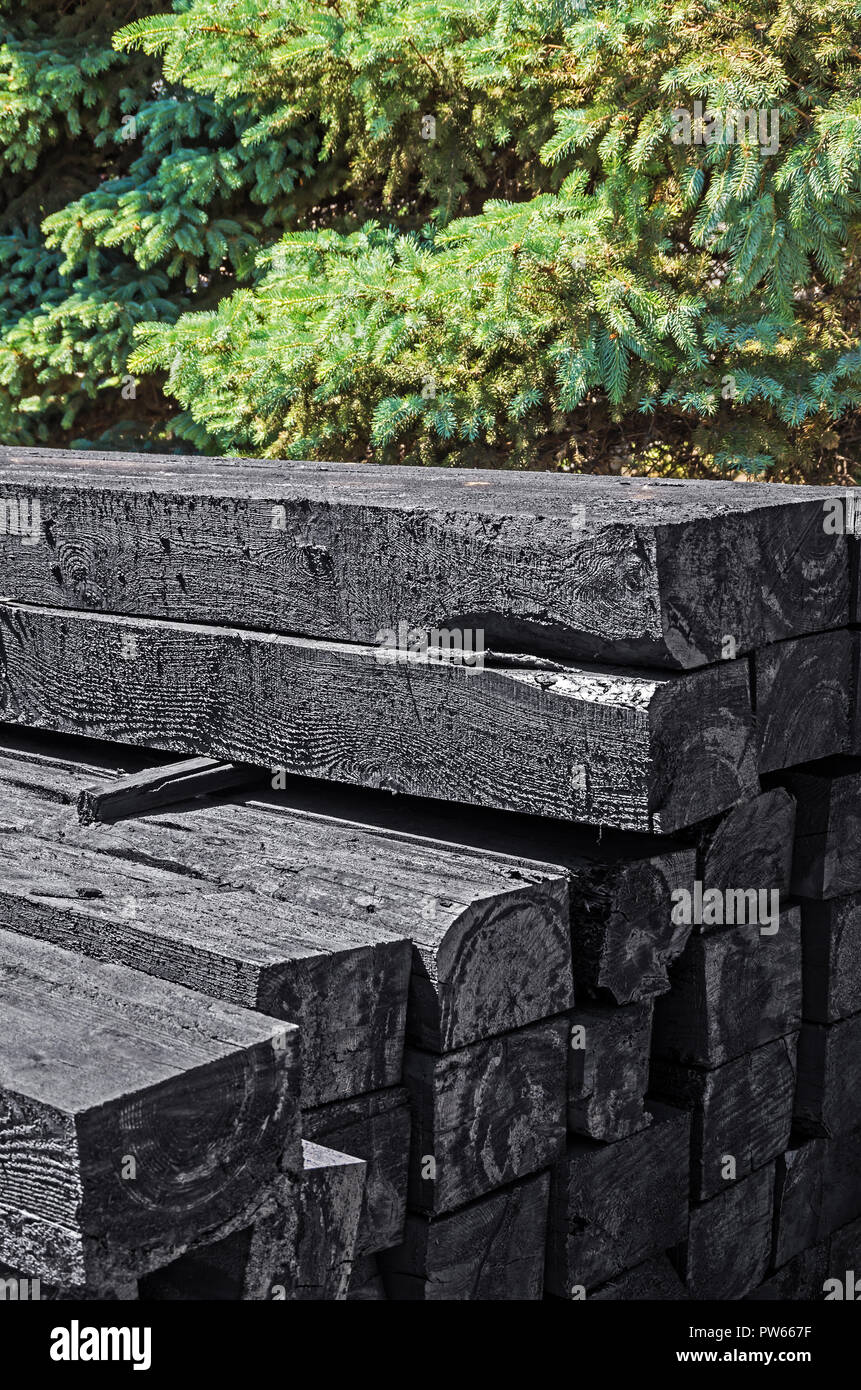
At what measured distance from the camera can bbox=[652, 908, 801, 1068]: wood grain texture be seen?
225cm

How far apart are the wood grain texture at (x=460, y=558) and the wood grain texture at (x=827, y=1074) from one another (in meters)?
0.77

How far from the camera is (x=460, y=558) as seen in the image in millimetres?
2125

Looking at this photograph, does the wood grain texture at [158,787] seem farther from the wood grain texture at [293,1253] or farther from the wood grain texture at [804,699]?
the wood grain texture at [804,699]

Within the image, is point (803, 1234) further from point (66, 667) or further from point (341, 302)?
point (341, 302)

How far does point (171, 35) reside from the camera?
6711 millimetres

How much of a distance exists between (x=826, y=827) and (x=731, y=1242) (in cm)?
76

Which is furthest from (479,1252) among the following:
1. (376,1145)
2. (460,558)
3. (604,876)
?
(460,558)

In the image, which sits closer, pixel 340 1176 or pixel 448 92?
pixel 340 1176

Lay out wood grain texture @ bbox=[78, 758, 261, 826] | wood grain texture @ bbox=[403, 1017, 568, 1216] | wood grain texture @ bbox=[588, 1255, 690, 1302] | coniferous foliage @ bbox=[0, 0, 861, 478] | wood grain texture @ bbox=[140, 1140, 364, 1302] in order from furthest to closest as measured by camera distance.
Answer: coniferous foliage @ bbox=[0, 0, 861, 478]
wood grain texture @ bbox=[78, 758, 261, 826]
wood grain texture @ bbox=[588, 1255, 690, 1302]
wood grain texture @ bbox=[403, 1017, 568, 1216]
wood grain texture @ bbox=[140, 1140, 364, 1302]

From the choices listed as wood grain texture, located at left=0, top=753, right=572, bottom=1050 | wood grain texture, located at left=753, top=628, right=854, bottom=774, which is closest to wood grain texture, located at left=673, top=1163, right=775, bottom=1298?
wood grain texture, located at left=0, top=753, right=572, bottom=1050

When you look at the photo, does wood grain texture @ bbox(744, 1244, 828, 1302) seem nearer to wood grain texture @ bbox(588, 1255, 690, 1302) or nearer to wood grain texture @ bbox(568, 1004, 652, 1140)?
wood grain texture @ bbox(588, 1255, 690, 1302)

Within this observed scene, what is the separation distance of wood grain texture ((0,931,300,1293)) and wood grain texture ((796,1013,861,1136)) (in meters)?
1.24

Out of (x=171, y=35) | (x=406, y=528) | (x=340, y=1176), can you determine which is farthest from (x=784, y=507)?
(x=171, y=35)
